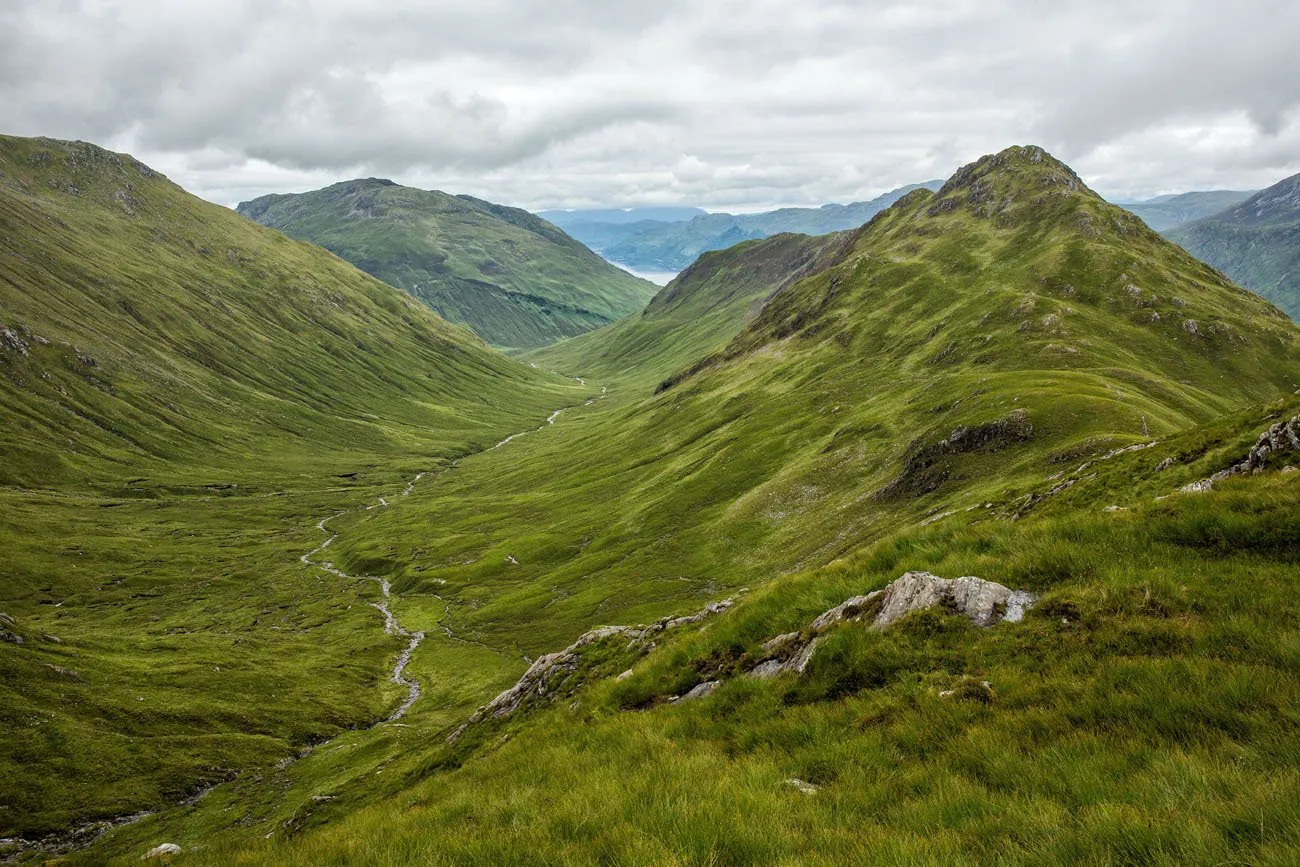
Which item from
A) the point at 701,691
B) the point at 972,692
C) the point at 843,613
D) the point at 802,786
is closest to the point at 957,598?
the point at 843,613

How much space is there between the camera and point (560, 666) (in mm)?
32812

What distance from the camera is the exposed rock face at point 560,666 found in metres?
31.2

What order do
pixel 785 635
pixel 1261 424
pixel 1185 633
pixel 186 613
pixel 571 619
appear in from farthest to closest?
pixel 186 613 → pixel 571 619 → pixel 1261 424 → pixel 785 635 → pixel 1185 633

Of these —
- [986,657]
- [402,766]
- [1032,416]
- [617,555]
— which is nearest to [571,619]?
[617,555]

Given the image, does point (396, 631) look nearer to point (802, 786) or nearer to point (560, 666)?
point (560, 666)

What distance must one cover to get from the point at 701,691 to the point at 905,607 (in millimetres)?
5224

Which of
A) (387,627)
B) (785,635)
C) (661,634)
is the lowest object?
(387,627)

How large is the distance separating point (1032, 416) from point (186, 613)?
183562 millimetres

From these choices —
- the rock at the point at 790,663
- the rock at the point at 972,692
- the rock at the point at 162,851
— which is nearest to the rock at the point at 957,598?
the rock at the point at 790,663

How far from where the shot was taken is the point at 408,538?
644 feet

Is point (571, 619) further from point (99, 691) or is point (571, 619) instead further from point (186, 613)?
point (186, 613)

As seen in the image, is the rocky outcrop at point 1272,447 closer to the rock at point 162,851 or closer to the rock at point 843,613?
the rock at point 843,613

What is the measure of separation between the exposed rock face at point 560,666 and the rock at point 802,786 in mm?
20168

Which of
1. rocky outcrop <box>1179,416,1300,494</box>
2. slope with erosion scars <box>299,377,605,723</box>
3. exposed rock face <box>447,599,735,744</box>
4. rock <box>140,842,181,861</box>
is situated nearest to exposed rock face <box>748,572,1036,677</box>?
rocky outcrop <box>1179,416,1300,494</box>
